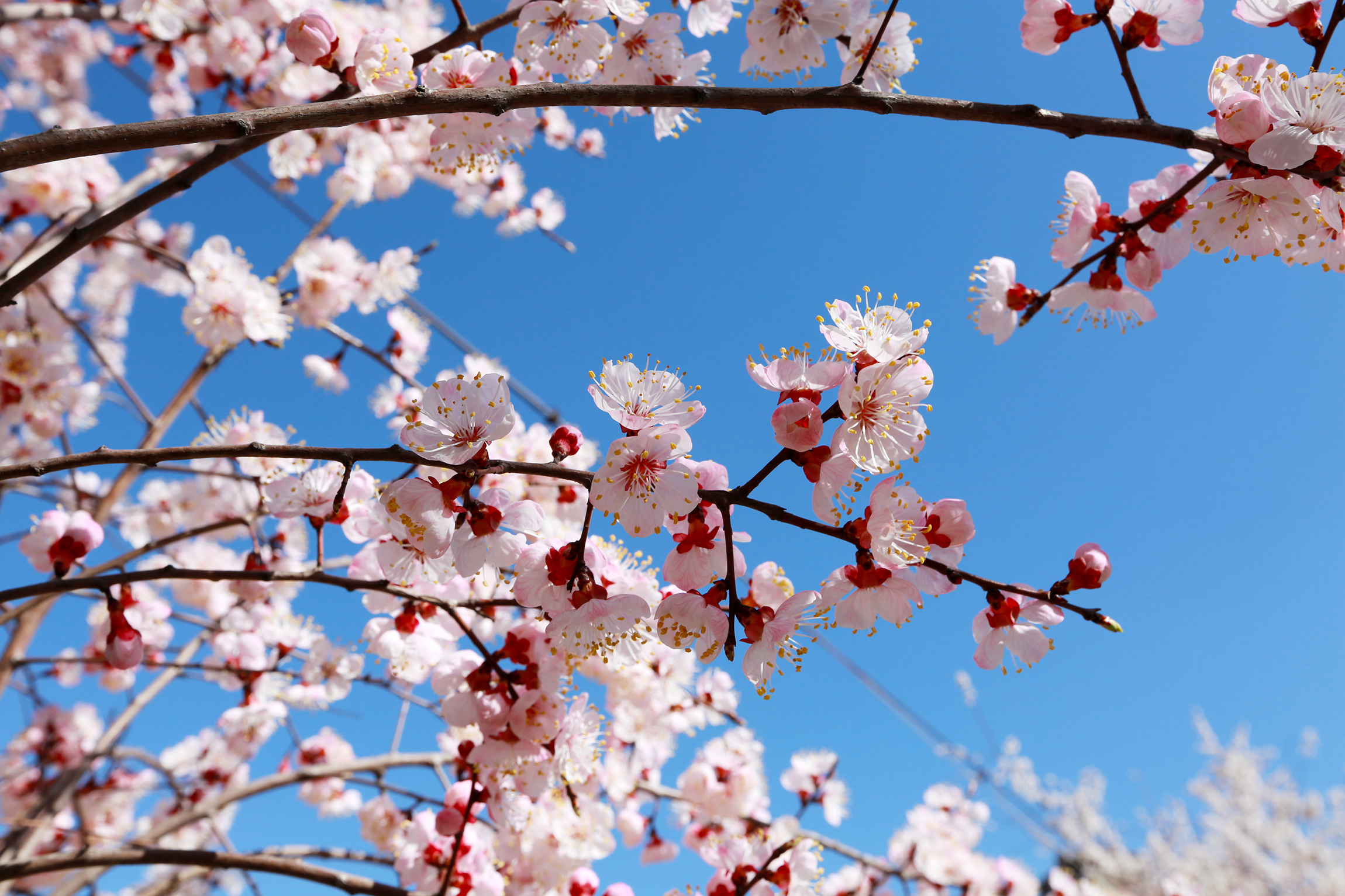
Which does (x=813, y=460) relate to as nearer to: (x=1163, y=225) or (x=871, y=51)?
(x=871, y=51)

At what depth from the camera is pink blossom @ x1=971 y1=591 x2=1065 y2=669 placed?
139 centimetres

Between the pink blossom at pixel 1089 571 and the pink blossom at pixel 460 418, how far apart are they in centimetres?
106

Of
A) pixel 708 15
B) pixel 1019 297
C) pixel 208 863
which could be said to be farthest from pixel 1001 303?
pixel 208 863

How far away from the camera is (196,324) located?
296cm

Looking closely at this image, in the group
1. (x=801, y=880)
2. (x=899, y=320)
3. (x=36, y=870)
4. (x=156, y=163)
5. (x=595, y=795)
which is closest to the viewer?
(x=899, y=320)

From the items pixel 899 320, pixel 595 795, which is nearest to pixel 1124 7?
pixel 899 320

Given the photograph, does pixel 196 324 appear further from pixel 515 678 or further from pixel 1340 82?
pixel 1340 82

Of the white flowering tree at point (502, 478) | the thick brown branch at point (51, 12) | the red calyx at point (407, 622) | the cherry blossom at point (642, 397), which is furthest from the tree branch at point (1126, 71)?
the thick brown branch at point (51, 12)

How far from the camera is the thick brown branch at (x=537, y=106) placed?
98 cm

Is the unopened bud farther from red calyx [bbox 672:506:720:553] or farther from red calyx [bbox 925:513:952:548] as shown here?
red calyx [bbox 925:513:952:548]

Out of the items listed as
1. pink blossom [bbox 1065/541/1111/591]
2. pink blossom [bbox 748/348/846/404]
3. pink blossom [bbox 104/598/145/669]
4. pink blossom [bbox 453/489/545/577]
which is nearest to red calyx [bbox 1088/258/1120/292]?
pink blossom [bbox 1065/541/1111/591]

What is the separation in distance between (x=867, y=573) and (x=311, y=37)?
169 centimetres

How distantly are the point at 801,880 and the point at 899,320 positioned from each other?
1.80 meters

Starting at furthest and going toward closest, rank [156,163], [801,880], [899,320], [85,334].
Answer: [156,163]
[85,334]
[801,880]
[899,320]
